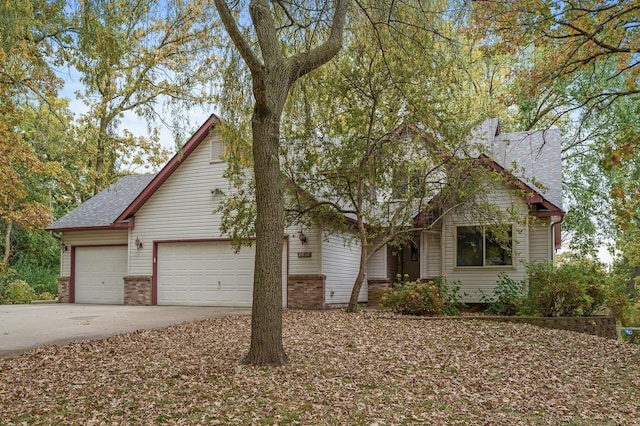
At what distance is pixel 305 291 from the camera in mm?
14922

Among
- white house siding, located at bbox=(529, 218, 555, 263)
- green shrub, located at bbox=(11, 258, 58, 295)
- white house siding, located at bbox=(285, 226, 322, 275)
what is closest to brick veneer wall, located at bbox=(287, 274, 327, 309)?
white house siding, located at bbox=(285, 226, 322, 275)

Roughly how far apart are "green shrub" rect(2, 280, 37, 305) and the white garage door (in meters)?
1.64

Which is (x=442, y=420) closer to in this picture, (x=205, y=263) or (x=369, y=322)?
(x=369, y=322)

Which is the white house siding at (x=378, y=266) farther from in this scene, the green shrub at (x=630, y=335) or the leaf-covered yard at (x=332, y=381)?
the leaf-covered yard at (x=332, y=381)

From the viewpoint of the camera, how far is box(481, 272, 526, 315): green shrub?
1435 centimetres

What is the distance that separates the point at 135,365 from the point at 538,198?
35.7 feet

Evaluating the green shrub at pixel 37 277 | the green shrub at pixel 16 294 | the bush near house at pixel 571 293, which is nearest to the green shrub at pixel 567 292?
the bush near house at pixel 571 293

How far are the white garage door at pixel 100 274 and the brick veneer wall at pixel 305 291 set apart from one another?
6.23 metres

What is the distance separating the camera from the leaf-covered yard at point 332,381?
5.52m

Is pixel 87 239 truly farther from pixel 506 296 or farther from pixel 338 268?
pixel 506 296

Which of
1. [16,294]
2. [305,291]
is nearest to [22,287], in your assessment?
[16,294]

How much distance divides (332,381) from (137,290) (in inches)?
472

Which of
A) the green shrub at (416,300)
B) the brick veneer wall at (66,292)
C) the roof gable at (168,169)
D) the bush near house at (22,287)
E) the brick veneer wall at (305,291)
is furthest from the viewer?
the brick veneer wall at (66,292)

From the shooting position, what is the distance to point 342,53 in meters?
11.7
